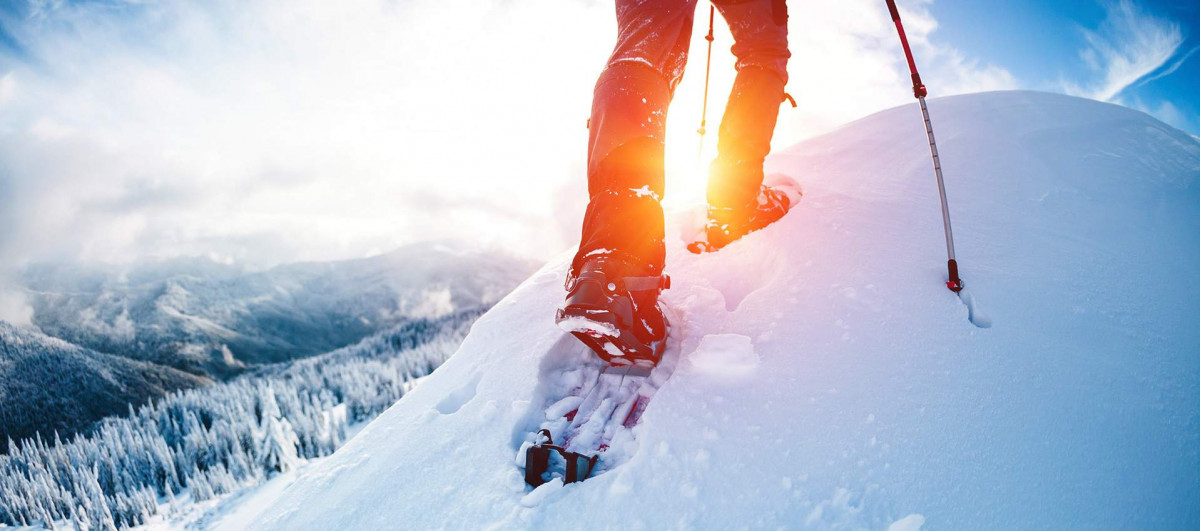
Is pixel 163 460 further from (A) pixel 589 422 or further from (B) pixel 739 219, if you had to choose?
(B) pixel 739 219

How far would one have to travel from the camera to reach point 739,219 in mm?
2430

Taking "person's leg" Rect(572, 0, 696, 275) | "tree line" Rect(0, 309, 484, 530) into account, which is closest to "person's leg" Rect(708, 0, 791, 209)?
"person's leg" Rect(572, 0, 696, 275)

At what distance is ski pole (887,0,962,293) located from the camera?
1.70 meters

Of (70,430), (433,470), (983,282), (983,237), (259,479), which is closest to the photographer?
(433,470)

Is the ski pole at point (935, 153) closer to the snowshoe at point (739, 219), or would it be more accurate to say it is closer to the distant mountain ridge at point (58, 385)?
the snowshoe at point (739, 219)

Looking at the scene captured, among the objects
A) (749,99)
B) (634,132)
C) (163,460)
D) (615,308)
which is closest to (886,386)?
(615,308)

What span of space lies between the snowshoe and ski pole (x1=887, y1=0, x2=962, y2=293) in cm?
73

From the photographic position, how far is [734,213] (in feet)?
7.96

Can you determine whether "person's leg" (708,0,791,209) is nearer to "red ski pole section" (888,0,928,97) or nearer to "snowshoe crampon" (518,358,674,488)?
"red ski pole section" (888,0,928,97)

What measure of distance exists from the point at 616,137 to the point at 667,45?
0.51 m

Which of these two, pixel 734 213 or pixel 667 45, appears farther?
pixel 734 213

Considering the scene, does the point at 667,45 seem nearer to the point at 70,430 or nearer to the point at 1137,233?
the point at 1137,233

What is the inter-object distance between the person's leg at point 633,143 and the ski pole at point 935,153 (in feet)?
3.82

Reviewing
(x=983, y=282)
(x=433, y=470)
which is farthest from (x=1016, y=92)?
(x=433, y=470)
